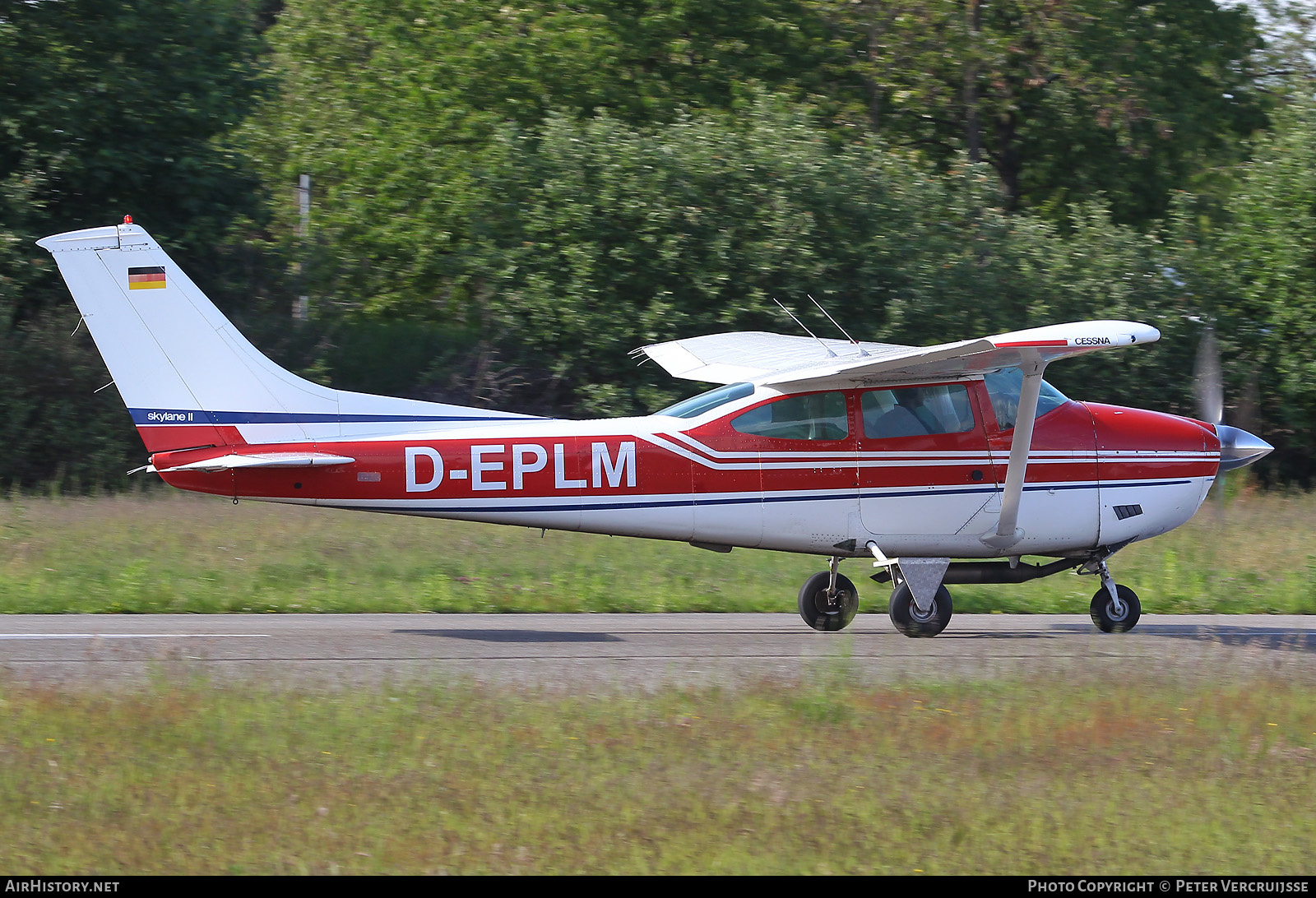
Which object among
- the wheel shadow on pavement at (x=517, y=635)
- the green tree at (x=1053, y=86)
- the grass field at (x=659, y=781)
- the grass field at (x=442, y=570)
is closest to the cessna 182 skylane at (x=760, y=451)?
the wheel shadow on pavement at (x=517, y=635)

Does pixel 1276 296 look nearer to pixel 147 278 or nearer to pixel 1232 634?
pixel 1232 634

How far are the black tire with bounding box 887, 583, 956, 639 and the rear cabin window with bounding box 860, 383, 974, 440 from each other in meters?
1.25

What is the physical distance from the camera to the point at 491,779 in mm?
5887

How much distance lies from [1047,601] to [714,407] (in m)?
4.67

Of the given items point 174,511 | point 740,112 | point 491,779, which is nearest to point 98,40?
point 174,511

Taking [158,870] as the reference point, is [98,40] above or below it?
above

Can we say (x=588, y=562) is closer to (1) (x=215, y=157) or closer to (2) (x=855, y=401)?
(2) (x=855, y=401)

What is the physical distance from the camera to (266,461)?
30.2ft

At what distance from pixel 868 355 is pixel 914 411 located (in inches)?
23.6

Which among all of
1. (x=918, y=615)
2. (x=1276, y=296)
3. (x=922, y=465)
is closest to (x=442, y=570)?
(x=918, y=615)

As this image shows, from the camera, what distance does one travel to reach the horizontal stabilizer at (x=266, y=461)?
30.2 ft

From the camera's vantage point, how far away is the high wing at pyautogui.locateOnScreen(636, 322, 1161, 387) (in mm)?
8844

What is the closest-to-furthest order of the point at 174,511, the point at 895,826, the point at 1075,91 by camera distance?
1. the point at 895,826
2. the point at 174,511
3. the point at 1075,91

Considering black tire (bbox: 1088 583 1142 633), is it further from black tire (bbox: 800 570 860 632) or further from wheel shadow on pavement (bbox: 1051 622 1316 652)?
black tire (bbox: 800 570 860 632)
